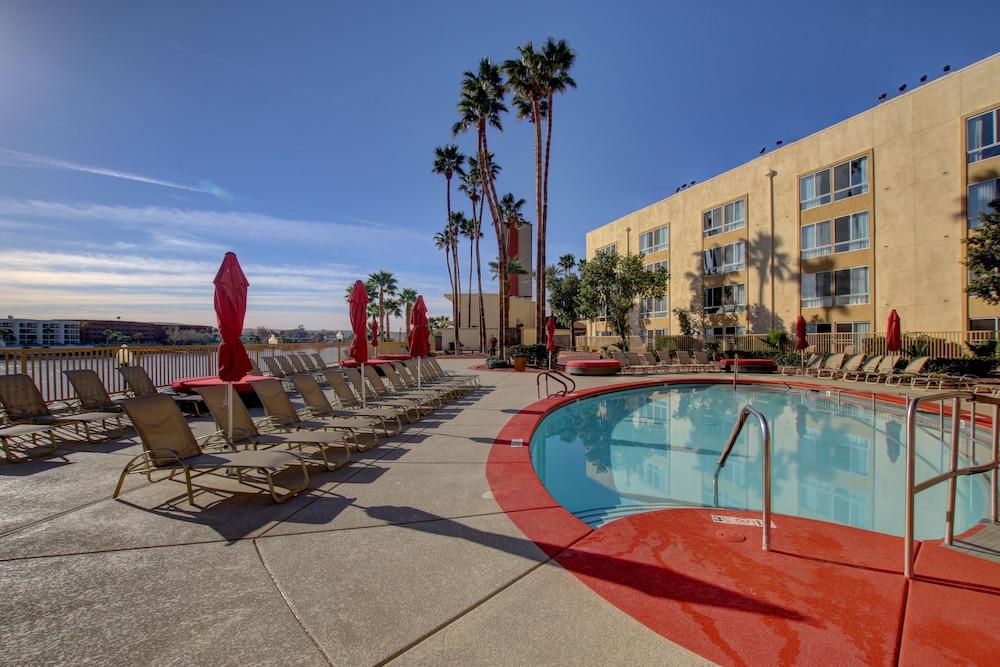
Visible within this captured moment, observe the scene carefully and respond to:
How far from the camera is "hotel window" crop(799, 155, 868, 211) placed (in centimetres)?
2292

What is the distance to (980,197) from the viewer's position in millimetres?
18672

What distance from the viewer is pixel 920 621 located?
8.13ft

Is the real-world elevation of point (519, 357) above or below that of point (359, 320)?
below

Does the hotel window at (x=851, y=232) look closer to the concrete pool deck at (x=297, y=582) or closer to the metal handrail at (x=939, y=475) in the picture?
the metal handrail at (x=939, y=475)

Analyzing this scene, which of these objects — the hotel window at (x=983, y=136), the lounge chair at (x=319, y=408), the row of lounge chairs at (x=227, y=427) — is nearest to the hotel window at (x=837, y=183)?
the hotel window at (x=983, y=136)

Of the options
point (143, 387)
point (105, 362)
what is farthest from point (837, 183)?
point (105, 362)

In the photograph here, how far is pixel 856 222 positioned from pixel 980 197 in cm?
478

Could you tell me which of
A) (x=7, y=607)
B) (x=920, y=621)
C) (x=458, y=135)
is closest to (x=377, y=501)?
(x=7, y=607)

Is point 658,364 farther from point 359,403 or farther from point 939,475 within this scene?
point 939,475

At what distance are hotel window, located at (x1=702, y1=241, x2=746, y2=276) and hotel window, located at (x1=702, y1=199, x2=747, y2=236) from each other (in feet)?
3.96

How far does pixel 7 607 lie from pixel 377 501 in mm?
2545

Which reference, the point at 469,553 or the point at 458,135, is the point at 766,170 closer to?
the point at 458,135

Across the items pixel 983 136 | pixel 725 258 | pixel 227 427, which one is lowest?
pixel 227 427

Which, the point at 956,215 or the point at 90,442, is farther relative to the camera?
the point at 956,215
